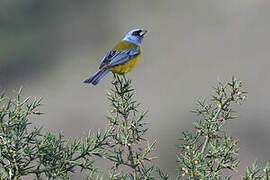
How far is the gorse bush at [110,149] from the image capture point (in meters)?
2.14

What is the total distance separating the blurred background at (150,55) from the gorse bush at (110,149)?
389 inches

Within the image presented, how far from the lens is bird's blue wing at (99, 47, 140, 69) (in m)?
5.12

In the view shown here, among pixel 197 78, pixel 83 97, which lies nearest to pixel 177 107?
pixel 197 78

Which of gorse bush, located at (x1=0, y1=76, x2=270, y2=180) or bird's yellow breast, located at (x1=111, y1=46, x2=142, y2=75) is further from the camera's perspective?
bird's yellow breast, located at (x1=111, y1=46, x2=142, y2=75)

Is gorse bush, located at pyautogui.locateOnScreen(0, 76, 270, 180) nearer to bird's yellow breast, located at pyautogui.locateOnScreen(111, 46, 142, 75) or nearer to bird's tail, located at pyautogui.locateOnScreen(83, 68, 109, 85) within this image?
bird's tail, located at pyautogui.locateOnScreen(83, 68, 109, 85)

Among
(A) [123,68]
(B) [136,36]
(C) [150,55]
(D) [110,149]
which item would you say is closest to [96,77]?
(A) [123,68]

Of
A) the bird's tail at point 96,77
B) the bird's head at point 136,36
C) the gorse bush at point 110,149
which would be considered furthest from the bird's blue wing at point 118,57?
the gorse bush at point 110,149

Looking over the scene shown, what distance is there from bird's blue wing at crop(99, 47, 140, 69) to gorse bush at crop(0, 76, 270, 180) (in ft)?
8.69

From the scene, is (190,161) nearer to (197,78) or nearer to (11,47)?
(197,78)

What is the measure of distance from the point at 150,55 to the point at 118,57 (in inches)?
576

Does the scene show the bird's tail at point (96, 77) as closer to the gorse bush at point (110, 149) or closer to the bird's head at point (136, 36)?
the bird's head at point (136, 36)

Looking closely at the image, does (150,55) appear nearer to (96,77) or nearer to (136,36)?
(136,36)

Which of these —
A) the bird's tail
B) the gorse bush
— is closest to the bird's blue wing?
the bird's tail

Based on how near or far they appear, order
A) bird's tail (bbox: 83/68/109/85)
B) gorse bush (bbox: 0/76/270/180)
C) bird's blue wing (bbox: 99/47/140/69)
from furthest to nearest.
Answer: bird's blue wing (bbox: 99/47/140/69) < bird's tail (bbox: 83/68/109/85) < gorse bush (bbox: 0/76/270/180)
